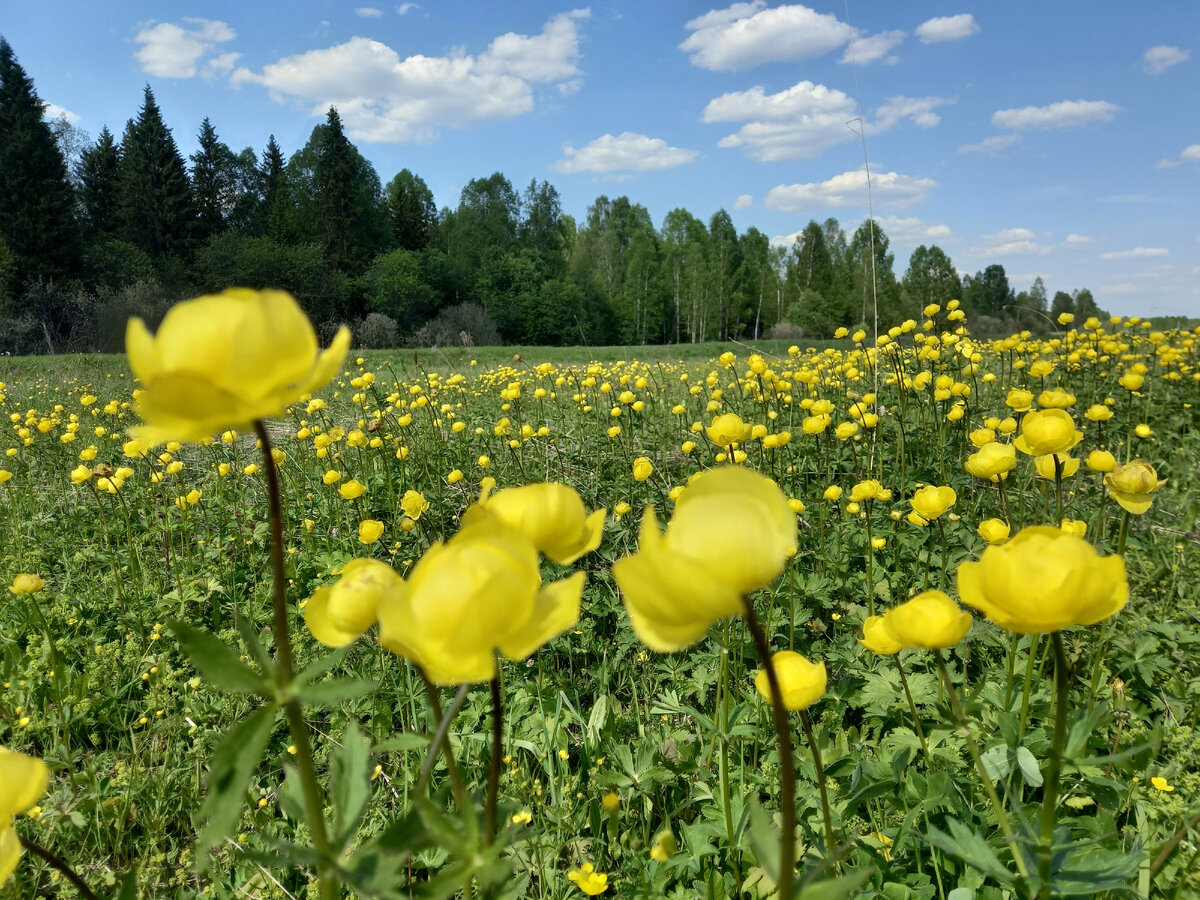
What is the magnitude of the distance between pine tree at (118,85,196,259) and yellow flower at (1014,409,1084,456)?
39197 mm

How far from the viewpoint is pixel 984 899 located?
1190mm

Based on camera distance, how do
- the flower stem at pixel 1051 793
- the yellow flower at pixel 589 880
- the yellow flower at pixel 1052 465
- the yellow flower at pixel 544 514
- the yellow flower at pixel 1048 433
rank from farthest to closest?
the yellow flower at pixel 1052 465 < the yellow flower at pixel 1048 433 < the yellow flower at pixel 589 880 < the flower stem at pixel 1051 793 < the yellow flower at pixel 544 514

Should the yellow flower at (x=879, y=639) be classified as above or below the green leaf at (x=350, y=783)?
below

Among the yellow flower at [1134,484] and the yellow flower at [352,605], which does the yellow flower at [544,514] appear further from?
the yellow flower at [1134,484]

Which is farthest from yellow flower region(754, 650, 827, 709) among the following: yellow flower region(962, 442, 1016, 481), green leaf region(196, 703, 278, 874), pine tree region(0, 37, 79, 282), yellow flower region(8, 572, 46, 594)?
pine tree region(0, 37, 79, 282)

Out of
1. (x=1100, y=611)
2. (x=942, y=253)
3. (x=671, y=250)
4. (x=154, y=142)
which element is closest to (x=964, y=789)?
(x=1100, y=611)

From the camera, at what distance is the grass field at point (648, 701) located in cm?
56

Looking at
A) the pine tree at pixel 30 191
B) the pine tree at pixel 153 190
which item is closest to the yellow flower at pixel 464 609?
the pine tree at pixel 30 191

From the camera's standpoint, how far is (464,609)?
0.49m

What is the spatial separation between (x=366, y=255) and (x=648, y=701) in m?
40.9

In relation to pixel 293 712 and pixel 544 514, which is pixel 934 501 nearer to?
pixel 544 514

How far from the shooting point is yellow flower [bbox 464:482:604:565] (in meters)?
0.60

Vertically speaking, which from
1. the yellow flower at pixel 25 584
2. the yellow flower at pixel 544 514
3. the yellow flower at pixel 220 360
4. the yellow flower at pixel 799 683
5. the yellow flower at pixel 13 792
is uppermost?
the yellow flower at pixel 220 360

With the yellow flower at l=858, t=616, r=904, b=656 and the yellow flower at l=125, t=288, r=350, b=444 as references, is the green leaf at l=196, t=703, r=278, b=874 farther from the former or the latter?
the yellow flower at l=858, t=616, r=904, b=656
